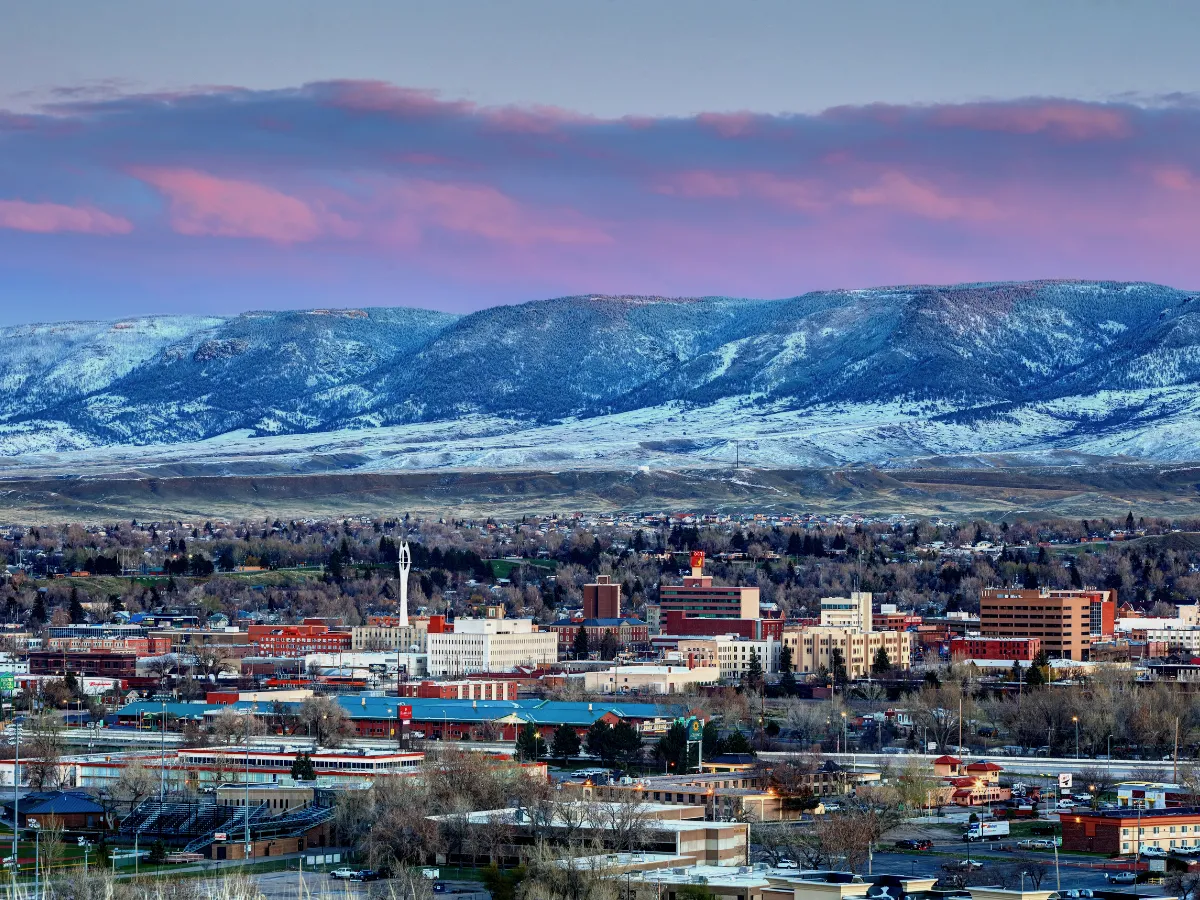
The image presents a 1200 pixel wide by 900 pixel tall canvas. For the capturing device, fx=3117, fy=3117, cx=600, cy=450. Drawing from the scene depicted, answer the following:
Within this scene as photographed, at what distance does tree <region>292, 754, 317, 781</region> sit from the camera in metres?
83.8

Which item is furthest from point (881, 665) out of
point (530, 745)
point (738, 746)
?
point (738, 746)

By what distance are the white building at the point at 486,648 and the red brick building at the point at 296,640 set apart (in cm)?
601

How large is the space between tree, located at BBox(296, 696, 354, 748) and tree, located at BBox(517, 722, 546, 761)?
19.3ft

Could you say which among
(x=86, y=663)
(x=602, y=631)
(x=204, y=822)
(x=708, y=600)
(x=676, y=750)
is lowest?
(x=204, y=822)

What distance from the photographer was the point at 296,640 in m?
141

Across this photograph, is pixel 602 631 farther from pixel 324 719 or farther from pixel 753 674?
pixel 324 719

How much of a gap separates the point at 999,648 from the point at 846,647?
22.9 ft

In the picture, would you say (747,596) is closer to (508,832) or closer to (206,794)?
(206,794)

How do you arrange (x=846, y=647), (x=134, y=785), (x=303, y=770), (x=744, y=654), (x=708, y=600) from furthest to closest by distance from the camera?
(x=708, y=600) < (x=744, y=654) < (x=846, y=647) < (x=303, y=770) < (x=134, y=785)

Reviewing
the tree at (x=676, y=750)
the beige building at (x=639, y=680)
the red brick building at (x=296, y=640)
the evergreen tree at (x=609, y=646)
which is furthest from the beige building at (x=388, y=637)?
the tree at (x=676, y=750)

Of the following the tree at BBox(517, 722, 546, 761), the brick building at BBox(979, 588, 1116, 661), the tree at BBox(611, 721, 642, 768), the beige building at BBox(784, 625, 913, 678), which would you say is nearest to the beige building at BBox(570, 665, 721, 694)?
the beige building at BBox(784, 625, 913, 678)

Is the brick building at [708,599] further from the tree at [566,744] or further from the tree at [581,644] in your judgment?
the tree at [566,744]

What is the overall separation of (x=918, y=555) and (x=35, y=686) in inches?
3283

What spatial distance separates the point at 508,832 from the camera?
6838 cm
